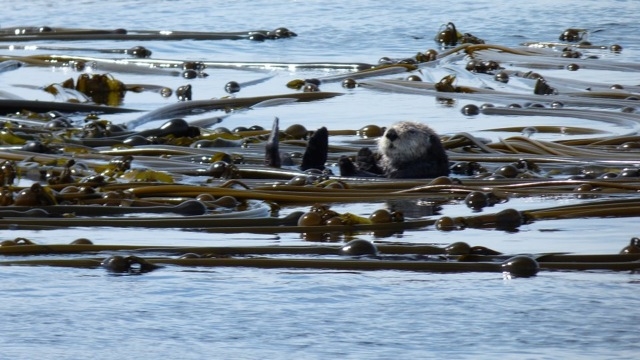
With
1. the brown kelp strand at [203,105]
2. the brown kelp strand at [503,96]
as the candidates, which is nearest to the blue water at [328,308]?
the brown kelp strand at [203,105]

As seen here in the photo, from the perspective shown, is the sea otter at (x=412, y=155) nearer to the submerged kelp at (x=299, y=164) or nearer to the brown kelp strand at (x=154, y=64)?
the submerged kelp at (x=299, y=164)

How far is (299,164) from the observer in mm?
7887

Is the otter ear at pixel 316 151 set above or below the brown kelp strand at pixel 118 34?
below

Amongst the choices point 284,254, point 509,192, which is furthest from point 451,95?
point 284,254

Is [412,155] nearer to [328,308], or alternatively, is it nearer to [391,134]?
[391,134]

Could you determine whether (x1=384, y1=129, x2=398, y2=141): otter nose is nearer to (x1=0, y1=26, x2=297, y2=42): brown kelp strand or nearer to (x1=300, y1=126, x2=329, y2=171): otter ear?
(x1=300, y1=126, x2=329, y2=171): otter ear

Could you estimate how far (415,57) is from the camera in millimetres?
13438

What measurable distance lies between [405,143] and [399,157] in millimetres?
87

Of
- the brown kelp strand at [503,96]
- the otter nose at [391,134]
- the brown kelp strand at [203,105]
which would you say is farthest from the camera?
the brown kelp strand at [503,96]

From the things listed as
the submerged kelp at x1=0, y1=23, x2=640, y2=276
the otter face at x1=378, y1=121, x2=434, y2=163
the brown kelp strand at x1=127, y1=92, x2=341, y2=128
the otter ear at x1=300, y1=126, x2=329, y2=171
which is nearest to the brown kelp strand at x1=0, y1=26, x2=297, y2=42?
the submerged kelp at x1=0, y1=23, x2=640, y2=276

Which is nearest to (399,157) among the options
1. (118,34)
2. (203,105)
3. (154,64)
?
(203,105)

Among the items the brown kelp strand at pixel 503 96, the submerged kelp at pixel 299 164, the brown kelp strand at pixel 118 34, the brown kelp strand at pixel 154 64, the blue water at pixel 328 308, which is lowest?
the blue water at pixel 328 308

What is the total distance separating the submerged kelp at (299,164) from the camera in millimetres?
5641

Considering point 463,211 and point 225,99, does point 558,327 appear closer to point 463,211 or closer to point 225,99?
point 463,211
